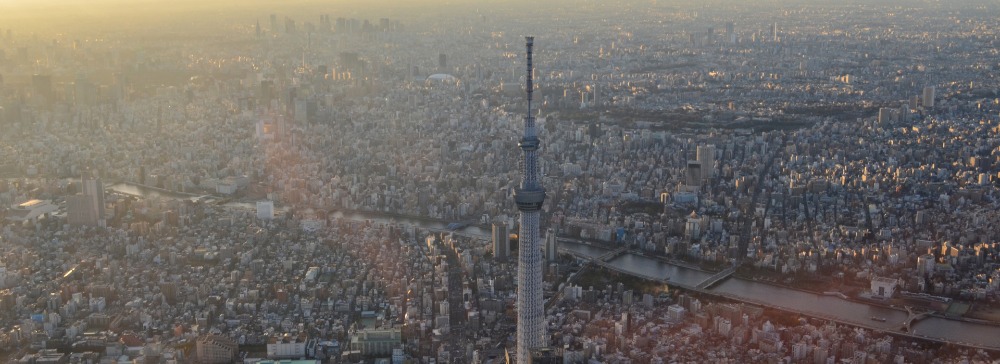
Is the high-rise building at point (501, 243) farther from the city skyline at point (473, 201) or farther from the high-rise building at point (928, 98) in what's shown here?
the high-rise building at point (928, 98)

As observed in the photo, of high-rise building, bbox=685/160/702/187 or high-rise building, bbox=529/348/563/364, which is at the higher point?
high-rise building, bbox=529/348/563/364

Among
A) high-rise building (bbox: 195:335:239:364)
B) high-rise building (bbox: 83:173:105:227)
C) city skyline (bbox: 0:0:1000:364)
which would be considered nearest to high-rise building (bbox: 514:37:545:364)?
city skyline (bbox: 0:0:1000:364)

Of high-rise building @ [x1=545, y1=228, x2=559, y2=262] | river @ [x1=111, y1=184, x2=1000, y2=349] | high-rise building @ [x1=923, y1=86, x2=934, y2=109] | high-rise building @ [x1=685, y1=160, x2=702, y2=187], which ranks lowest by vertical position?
river @ [x1=111, y1=184, x2=1000, y2=349]

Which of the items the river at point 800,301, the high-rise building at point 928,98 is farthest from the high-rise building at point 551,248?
the high-rise building at point 928,98

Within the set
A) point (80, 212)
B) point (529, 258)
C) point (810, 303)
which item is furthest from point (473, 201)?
point (529, 258)

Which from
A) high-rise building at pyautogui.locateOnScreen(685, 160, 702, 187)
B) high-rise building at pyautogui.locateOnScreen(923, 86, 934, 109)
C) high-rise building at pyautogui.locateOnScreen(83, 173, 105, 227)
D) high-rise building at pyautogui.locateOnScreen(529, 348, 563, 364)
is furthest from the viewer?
high-rise building at pyautogui.locateOnScreen(923, 86, 934, 109)

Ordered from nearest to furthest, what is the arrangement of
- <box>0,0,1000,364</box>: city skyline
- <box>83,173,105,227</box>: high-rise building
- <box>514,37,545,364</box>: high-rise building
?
<box>514,37,545,364</box>: high-rise building < <box>0,0,1000,364</box>: city skyline < <box>83,173,105,227</box>: high-rise building

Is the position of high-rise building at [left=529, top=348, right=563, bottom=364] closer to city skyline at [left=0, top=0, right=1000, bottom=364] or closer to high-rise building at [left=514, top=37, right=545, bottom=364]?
city skyline at [left=0, top=0, right=1000, bottom=364]

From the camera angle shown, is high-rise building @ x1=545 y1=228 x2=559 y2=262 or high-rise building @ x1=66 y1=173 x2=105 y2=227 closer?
high-rise building @ x1=545 y1=228 x2=559 y2=262
